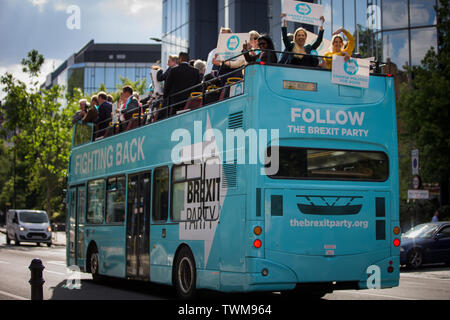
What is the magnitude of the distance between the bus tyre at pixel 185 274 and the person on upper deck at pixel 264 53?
3408mm

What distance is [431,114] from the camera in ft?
99.9

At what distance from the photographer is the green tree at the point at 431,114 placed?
30.0 m

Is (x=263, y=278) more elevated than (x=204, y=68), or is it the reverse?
(x=204, y=68)

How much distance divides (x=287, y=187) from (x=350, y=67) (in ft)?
7.35

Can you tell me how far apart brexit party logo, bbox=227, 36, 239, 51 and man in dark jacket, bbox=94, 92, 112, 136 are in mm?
6214

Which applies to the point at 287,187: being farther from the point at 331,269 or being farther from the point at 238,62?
the point at 238,62

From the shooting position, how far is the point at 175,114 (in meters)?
12.9

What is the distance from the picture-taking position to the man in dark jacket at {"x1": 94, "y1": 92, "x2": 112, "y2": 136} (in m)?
17.4

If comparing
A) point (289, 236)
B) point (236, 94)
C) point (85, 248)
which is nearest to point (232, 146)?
point (236, 94)

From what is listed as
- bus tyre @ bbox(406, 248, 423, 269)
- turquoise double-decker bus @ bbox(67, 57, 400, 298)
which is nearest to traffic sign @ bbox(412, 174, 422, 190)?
bus tyre @ bbox(406, 248, 423, 269)

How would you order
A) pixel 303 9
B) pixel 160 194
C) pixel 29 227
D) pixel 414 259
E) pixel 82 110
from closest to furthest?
1. pixel 303 9
2. pixel 160 194
3. pixel 82 110
4. pixel 414 259
5. pixel 29 227

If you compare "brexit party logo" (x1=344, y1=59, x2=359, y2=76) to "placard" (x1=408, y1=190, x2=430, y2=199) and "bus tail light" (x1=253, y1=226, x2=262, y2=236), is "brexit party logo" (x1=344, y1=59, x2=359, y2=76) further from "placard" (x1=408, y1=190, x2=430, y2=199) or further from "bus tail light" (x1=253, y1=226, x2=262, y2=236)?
"placard" (x1=408, y1=190, x2=430, y2=199)

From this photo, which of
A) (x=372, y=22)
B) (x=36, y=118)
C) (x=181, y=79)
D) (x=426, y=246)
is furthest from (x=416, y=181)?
(x=36, y=118)
